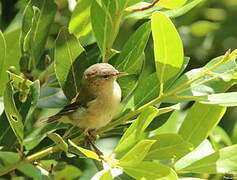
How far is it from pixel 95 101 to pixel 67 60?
0.43 meters

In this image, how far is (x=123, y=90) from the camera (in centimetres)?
264

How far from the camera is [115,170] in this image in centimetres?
240

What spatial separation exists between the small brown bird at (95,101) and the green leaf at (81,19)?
0.17m

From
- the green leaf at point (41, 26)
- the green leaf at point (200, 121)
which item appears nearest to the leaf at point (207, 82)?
the green leaf at point (200, 121)

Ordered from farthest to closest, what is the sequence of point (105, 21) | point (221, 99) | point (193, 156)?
1. point (193, 156)
2. point (105, 21)
3. point (221, 99)

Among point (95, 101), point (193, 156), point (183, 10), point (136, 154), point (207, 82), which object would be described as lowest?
point (193, 156)

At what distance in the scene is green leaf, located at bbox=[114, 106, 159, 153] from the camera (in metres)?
2.14

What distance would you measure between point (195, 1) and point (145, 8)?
0.21m

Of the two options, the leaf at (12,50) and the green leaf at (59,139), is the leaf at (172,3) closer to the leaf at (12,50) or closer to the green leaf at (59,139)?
the green leaf at (59,139)

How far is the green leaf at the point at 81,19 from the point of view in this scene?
2633 mm

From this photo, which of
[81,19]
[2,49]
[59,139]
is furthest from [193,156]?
[2,49]

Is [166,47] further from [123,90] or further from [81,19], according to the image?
[81,19]

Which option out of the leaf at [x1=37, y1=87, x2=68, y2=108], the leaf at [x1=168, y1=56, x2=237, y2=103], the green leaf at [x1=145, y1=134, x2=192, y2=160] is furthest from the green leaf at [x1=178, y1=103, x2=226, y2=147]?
the leaf at [x1=37, y1=87, x2=68, y2=108]

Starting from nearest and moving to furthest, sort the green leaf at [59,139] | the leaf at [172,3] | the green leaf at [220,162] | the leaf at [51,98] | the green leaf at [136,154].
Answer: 1. the green leaf at [136,154]
2. the green leaf at [59,139]
3. the leaf at [172,3]
4. the green leaf at [220,162]
5. the leaf at [51,98]
